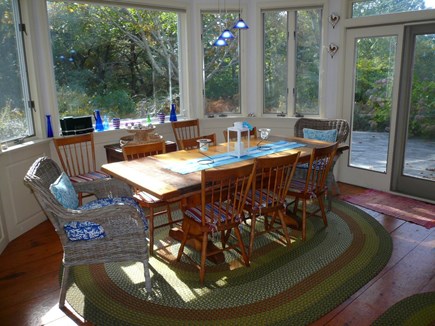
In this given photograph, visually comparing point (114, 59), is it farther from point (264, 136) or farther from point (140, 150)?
point (264, 136)

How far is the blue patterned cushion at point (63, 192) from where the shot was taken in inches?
98.4

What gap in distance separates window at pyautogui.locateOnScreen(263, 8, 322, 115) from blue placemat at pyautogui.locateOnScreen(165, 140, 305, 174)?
1.54 meters

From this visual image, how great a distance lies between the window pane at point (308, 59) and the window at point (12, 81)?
3369mm

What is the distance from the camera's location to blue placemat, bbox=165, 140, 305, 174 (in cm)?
299

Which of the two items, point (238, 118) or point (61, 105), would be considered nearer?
point (61, 105)

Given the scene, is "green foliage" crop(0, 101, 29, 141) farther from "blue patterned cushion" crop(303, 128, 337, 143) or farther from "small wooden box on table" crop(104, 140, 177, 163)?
"blue patterned cushion" crop(303, 128, 337, 143)

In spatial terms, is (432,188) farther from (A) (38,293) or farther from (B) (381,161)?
(A) (38,293)

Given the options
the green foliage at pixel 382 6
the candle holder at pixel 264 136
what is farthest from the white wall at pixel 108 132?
the candle holder at pixel 264 136

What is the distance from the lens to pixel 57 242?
352 cm

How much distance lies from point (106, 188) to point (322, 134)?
2.57m

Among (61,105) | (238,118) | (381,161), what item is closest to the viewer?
(61,105)

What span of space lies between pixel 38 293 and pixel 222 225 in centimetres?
143

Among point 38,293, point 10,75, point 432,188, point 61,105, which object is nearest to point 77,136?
point 61,105

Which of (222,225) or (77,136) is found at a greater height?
(77,136)
